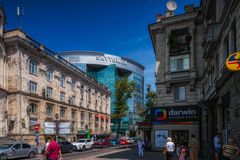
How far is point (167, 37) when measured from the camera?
34.2 m

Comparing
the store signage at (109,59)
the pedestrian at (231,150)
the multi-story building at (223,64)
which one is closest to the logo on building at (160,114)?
the multi-story building at (223,64)

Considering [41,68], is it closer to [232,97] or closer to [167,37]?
[167,37]

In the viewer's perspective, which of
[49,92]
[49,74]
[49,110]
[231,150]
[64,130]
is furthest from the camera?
[49,74]

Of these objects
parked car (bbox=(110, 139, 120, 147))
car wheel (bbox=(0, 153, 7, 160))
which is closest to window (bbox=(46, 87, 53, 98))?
parked car (bbox=(110, 139, 120, 147))

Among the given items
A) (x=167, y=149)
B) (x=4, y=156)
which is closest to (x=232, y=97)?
(x=167, y=149)

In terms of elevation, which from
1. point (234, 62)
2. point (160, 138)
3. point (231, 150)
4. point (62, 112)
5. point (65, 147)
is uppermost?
point (234, 62)

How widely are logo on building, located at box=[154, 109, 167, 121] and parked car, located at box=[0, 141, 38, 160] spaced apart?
13.5 metres

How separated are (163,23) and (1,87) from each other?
74.4 feet

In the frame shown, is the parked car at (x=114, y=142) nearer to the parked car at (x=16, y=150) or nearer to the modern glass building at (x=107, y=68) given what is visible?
the parked car at (x=16, y=150)

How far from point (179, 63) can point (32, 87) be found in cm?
2276

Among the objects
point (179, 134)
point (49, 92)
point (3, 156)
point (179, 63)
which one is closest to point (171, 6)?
point (179, 63)

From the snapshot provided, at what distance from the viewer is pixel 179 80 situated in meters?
32.7

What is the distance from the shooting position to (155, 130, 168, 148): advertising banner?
32.5 metres

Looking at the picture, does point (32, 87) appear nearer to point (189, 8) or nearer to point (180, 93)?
point (180, 93)
